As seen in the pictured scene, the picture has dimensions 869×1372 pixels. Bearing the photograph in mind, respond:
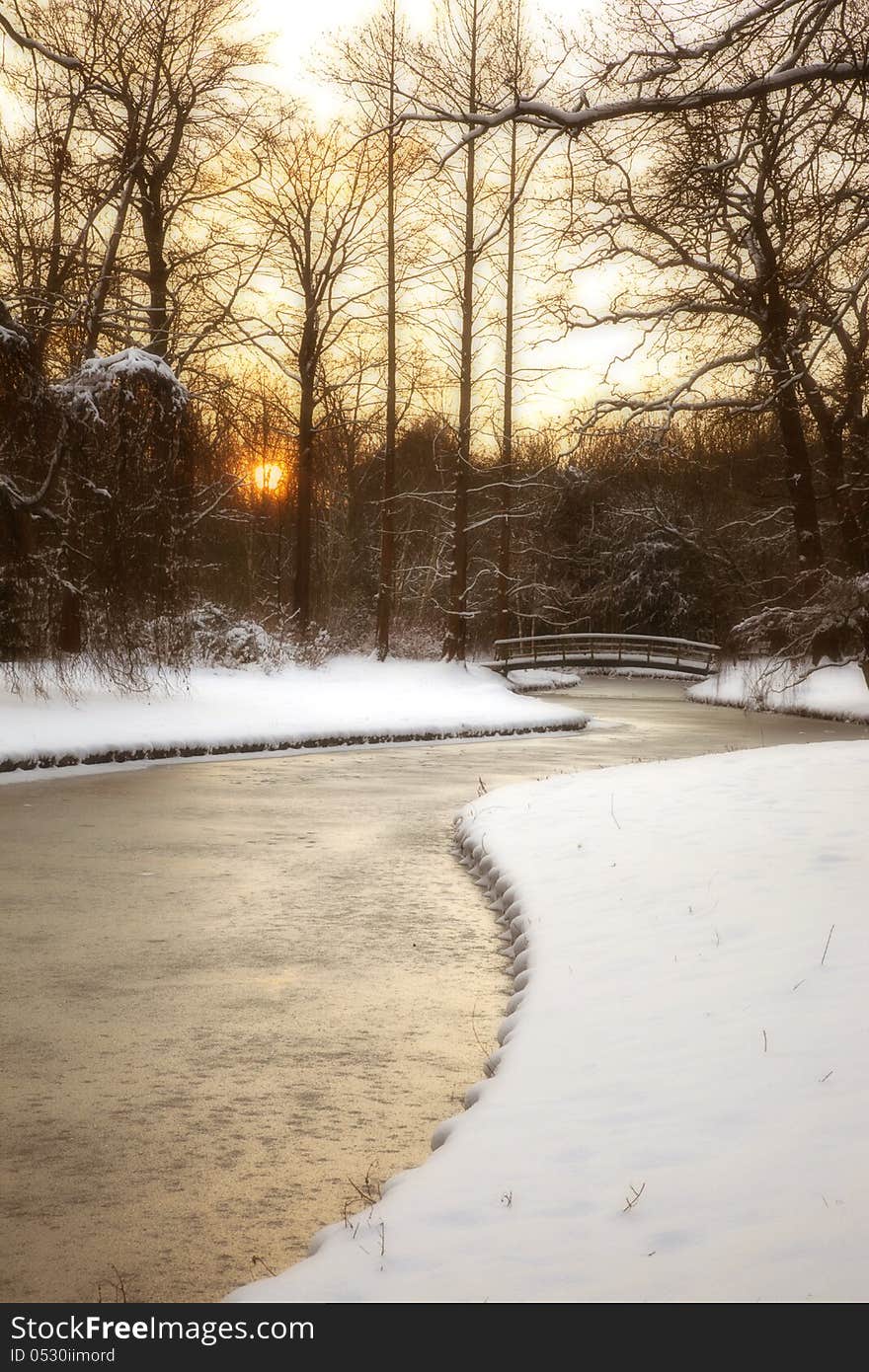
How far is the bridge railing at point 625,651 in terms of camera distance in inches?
1801

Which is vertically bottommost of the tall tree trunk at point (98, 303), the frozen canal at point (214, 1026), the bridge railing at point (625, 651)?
the frozen canal at point (214, 1026)

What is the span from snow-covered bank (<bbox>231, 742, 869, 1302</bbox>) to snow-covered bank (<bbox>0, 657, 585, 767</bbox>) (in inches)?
395

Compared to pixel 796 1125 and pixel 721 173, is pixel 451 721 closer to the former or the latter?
pixel 721 173

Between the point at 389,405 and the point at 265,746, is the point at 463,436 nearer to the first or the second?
the point at 389,405

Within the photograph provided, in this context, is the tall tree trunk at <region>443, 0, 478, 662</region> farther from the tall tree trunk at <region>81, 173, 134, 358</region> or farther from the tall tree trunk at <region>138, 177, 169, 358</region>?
the tall tree trunk at <region>81, 173, 134, 358</region>

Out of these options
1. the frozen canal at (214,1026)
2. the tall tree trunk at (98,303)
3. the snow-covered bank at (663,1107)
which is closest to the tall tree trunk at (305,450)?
the tall tree trunk at (98,303)

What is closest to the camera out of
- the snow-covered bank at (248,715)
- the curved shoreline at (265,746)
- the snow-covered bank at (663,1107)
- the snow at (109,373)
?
the snow-covered bank at (663,1107)

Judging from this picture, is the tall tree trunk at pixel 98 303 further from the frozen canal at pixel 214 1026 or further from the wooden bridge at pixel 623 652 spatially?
the wooden bridge at pixel 623 652

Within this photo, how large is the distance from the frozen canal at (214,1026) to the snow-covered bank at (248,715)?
4407 mm

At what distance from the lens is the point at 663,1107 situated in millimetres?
4723

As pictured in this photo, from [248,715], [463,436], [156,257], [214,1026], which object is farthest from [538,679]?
[214,1026]

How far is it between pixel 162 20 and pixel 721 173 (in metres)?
18.1

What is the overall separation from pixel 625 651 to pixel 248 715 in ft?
99.5

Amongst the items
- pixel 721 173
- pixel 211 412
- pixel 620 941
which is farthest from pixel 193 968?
pixel 211 412
